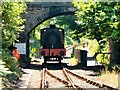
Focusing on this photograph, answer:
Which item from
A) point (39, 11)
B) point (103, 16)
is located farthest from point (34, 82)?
point (39, 11)

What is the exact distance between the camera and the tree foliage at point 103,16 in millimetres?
14309

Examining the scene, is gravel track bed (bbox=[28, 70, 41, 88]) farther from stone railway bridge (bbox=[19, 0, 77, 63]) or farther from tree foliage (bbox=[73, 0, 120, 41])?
stone railway bridge (bbox=[19, 0, 77, 63])

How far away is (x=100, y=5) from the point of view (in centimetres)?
1584

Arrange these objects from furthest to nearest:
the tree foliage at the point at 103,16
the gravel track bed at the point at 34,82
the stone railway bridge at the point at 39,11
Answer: the stone railway bridge at the point at 39,11
the tree foliage at the point at 103,16
the gravel track bed at the point at 34,82

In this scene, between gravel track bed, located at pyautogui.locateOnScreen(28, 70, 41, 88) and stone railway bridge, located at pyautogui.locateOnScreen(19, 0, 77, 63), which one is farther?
stone railway bridge, located at pyautogui.locateOnScreen(19, 0, 77, 63)

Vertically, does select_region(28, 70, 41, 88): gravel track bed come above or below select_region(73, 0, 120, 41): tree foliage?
below

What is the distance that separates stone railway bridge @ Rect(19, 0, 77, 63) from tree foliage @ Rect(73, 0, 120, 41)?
6295mm

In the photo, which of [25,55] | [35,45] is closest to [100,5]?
[25,55]

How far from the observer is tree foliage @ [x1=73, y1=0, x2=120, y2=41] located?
46.9ft

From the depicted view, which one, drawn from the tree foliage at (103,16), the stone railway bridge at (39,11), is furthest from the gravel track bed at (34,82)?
the stone railway bridge at (39,11)

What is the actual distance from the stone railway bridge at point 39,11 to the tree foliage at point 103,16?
248 inches

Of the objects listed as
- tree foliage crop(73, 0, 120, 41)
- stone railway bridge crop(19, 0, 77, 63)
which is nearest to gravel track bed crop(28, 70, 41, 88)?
tree foliage crop(73, 0, 120, 41)

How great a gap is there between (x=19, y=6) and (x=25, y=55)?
8.97 m

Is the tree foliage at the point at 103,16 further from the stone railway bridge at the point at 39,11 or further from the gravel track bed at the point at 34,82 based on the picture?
the stone railway bridge at the point at 39,11
